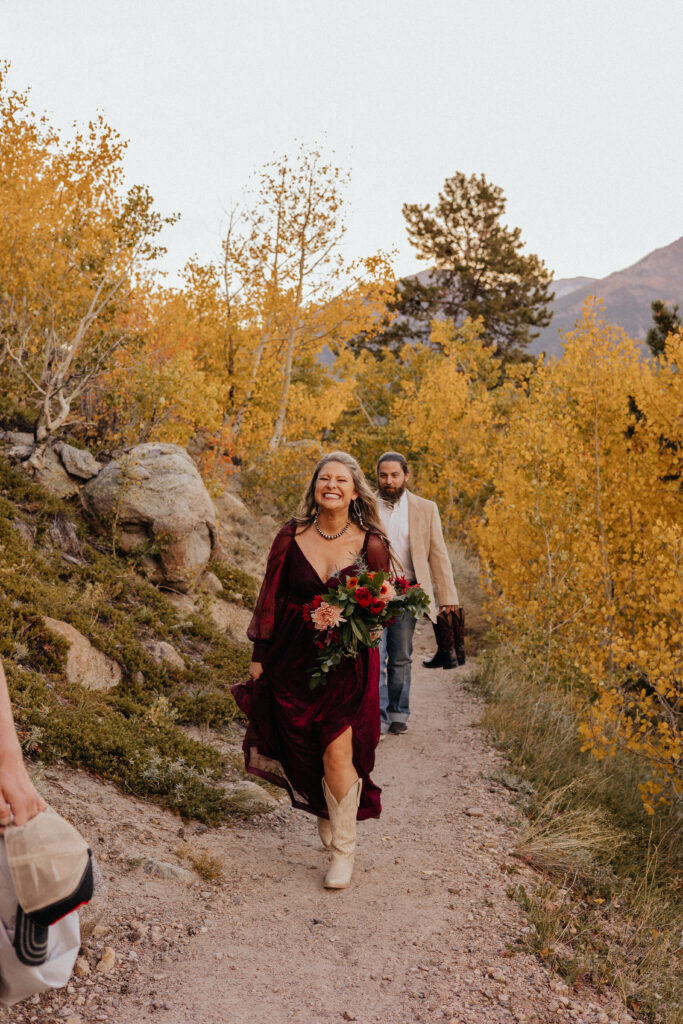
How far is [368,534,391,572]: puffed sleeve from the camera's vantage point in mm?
4164

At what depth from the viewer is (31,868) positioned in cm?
148

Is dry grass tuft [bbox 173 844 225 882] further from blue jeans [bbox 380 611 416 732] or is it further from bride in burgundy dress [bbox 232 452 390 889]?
blue jeans [bbox 380 611 416 732]

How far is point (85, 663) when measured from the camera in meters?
5.85

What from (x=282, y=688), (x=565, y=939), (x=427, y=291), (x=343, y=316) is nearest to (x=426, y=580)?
(x=282, y=688)

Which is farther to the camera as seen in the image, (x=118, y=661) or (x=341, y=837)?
(x=118, y=661)

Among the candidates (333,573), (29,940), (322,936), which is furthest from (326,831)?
(29,940)

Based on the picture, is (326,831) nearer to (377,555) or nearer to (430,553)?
(377,555)

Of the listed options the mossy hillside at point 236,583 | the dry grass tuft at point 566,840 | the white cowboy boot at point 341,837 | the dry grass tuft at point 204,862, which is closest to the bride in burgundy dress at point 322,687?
the white cowboy boot at point 341,837

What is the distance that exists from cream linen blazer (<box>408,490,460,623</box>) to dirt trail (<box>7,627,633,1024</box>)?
5.38 ft

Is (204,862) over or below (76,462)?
below

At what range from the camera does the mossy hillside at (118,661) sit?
4719 mm

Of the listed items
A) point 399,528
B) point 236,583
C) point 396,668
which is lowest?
point 396,668

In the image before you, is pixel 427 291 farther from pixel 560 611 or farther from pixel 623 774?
pixel 623 774

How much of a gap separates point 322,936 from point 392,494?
10.7ft
